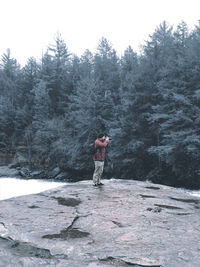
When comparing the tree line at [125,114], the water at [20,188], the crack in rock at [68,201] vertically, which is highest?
the tree line at [125,114]

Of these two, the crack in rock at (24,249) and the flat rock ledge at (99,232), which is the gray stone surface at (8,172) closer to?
the flat rock ledge at (99,232)

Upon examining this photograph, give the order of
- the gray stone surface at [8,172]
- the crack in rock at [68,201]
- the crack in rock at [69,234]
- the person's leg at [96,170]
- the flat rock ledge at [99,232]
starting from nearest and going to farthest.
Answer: the flat rock ledge at [99,232]
the crack in rock at [69,234]
the crack in rock at [68,201]
the person's leg at [96,170]
the gray stone surface at [8,172]

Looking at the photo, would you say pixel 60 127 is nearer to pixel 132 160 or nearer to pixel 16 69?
pixel 132 160

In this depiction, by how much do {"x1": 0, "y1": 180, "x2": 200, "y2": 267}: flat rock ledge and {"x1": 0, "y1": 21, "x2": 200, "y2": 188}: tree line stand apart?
11910 mm

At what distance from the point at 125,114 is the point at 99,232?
20.7m

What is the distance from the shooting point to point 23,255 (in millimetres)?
3201

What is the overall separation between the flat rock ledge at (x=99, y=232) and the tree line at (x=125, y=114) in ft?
39.1

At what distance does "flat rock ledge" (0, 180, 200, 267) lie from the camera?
122 inches

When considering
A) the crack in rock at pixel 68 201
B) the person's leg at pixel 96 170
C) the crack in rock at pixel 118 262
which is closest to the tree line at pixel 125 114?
the person's leg at pixel 96 170

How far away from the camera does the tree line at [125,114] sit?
18.5m

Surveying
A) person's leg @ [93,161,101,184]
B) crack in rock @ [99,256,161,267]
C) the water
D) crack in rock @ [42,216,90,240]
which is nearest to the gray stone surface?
the water

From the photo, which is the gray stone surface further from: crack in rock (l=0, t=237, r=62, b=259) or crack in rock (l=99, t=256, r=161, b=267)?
crack in rock (l=99, t=256, r=161, b=267)

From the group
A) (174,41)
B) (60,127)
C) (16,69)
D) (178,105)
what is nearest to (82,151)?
(60,127)

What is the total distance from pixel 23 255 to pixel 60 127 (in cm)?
3012
